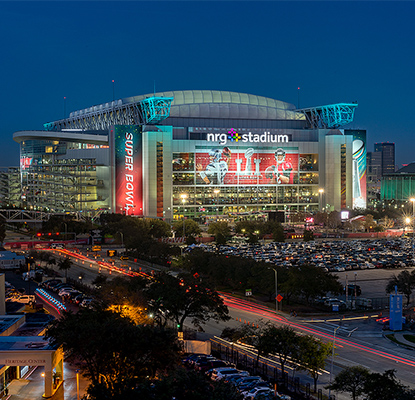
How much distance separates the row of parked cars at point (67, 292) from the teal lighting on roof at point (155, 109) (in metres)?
86.6

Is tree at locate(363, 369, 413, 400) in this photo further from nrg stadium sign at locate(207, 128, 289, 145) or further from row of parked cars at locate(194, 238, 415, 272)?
nrg stadium sign at locate(207, 128, 289, 145)

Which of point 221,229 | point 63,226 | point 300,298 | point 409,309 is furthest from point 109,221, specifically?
point 409,309

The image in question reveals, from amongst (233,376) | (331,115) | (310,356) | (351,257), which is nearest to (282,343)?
(310,356)

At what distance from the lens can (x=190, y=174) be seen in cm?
15312

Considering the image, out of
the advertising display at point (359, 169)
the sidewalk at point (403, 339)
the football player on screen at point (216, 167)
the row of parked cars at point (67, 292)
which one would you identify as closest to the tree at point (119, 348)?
the sidewalk at point (403, 339)

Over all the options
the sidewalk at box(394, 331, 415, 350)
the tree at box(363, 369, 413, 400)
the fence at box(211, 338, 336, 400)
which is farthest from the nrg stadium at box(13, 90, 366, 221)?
the tree at box(363, 369, 413, 400)

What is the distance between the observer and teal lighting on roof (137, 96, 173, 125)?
5832 inches

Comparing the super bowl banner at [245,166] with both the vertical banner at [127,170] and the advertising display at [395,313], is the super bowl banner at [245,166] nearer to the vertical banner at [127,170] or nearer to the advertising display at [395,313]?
the vertical banner at [127,170]

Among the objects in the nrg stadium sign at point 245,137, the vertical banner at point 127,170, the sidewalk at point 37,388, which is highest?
the nrg stadium sign at point 245,137

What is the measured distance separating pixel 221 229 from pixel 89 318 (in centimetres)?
8105

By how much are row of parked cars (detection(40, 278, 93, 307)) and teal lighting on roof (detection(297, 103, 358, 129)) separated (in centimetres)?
11485

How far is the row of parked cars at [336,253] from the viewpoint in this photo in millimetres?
81562

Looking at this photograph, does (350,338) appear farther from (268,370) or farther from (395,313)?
(268,370)

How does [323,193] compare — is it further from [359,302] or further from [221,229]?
[359,302]
